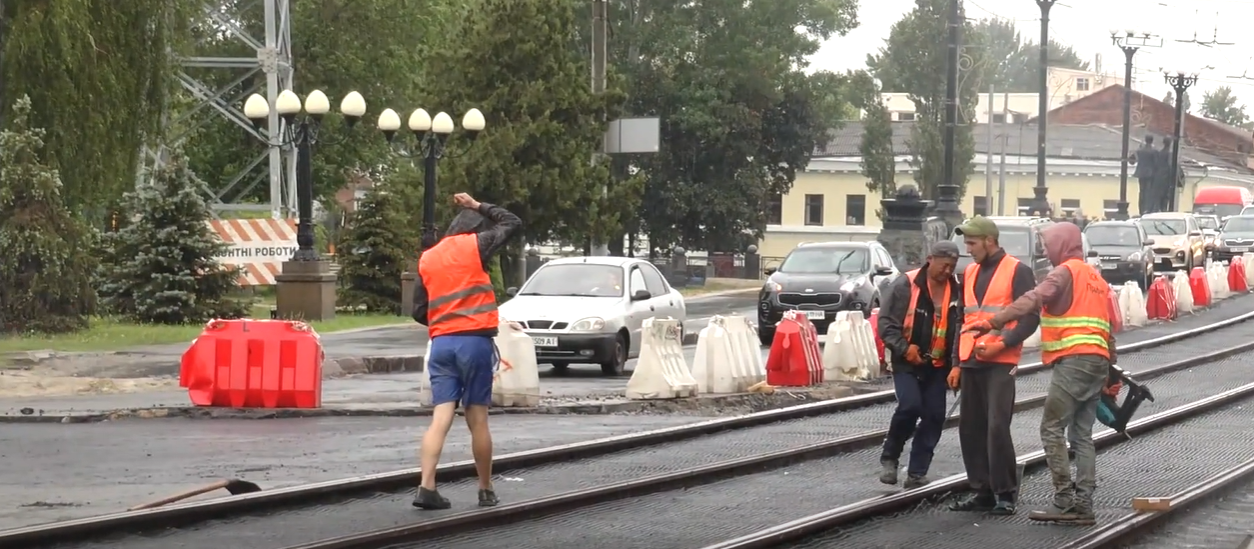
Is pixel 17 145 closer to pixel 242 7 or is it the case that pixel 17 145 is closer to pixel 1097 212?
pixel 242 7

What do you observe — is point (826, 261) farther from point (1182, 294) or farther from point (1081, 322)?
point (1081, 322)

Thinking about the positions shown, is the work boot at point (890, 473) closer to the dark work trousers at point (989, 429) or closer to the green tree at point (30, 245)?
the dark work trousers at point (989, 429)

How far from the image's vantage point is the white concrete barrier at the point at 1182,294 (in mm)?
36469

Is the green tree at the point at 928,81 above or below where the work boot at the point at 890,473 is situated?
above

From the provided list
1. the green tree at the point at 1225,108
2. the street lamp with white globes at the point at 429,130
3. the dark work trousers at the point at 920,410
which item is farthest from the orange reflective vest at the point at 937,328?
the green tree at the point at 1225,108

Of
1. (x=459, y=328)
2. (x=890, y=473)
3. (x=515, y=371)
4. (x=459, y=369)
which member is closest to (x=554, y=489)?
(x=459, y=369)

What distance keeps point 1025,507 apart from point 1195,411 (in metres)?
7.61

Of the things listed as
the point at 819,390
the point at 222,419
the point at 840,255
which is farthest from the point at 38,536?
the point at 840,255

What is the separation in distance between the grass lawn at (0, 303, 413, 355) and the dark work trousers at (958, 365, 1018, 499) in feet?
48.9

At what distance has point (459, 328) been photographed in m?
9.98

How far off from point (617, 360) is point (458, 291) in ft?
39.4

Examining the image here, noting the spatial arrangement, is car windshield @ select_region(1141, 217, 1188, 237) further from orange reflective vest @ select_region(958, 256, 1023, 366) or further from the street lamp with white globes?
orange reflective vest @ select_region(958, 256, 1023, 366)

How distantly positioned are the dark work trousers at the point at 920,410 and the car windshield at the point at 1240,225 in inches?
1956

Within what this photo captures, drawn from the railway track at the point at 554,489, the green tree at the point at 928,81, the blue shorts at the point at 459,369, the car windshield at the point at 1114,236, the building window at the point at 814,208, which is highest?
the green tree at the point at 928,81
